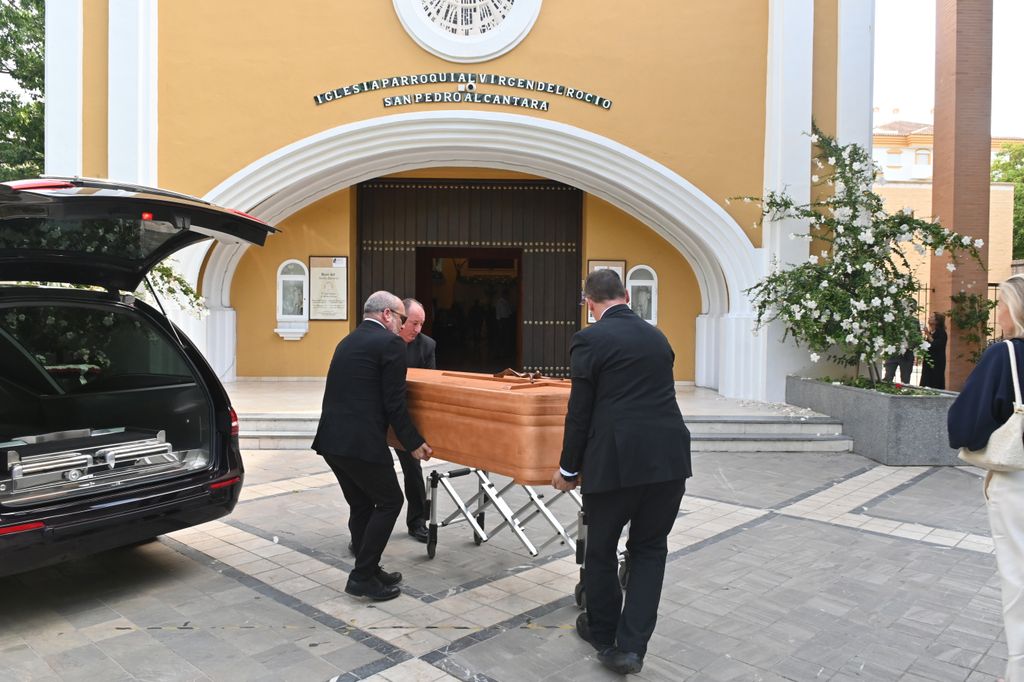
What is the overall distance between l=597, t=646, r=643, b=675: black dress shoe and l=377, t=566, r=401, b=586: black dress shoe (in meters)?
1.38

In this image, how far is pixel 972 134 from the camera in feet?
37.0

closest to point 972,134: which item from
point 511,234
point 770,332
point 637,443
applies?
point 770,332

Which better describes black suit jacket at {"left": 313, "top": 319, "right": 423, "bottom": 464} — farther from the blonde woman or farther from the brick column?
the brick column

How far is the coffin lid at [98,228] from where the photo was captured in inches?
141

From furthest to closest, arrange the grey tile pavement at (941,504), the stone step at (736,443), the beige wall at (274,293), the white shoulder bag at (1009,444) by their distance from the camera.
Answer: the beige wall at (274,293)
the stone step at (736,443)
the grey tile pavement at (941,504)
the white shoulder bag at (1009,444)

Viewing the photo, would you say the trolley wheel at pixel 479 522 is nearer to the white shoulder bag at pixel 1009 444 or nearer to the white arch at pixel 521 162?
the white shoulder bag at pixel 1009 444

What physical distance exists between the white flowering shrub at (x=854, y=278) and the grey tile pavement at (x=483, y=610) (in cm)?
350

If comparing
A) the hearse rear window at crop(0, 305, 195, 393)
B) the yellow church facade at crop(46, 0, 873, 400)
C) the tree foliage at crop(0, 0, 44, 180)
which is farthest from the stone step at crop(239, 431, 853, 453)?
the tree foliage at crop(0, 0, 44, 180)

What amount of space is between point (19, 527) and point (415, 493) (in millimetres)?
2393

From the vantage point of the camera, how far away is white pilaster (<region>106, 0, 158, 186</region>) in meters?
10.2

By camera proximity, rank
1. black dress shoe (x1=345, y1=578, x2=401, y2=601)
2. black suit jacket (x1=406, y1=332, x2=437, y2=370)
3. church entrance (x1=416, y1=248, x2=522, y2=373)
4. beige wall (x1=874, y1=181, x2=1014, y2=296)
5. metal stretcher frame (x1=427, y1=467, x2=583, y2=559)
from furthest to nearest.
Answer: beige wall (x1=874, y1=181, x2=1014, y2=296) → church entrance (x1=416, y1=248, x2=522, y2=373) → black suit jacket (x1=406, y1=332, x2=437, y2=370) → metal stretcher frame (x1=427, y1=467, x2=583, y2=559) → black dress shoe (x1=345, y1=578, x2=401, y2=601)

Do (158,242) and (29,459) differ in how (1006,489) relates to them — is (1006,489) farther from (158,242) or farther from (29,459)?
(29,459)

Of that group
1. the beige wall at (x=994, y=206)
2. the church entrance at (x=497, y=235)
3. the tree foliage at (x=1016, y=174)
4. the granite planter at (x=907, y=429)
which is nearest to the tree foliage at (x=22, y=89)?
the church entrance at (x=497, y=235)

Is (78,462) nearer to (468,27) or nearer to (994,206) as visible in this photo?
(468,27)
